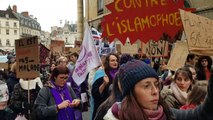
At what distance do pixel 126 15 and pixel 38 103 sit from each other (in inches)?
64.6

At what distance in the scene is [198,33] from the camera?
369 cm

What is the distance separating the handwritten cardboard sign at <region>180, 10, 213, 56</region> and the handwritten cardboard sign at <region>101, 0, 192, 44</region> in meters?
1.20

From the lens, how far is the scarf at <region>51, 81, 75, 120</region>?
15.1 feet

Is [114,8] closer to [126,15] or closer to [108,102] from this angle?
[126,15]

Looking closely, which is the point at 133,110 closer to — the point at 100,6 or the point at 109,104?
the point at 109,104

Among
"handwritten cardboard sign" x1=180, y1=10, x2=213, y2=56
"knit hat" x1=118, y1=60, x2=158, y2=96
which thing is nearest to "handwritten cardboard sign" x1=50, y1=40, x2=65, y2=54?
"handwritten cardboard sign" x1=180, y1=10, x2=213, y2=56

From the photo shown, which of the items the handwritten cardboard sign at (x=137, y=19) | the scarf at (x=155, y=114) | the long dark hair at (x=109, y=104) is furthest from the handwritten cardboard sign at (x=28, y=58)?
the scarf at (x=155, y=114)

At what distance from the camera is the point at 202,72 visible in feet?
22.8

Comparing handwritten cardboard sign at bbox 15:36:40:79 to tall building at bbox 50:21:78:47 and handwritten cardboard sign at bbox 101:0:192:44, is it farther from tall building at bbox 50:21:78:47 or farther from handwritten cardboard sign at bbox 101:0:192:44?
tall building at bbox 50:21:78:47

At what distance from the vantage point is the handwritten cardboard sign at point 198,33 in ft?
11.0

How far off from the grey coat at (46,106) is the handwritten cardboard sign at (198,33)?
181 centimetres

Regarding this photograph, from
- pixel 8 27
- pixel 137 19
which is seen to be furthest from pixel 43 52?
pixel 8 27

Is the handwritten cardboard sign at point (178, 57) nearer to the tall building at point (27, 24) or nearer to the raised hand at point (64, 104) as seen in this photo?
the raised hand at point (64, 104)

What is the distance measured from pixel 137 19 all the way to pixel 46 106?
65.2 inches
